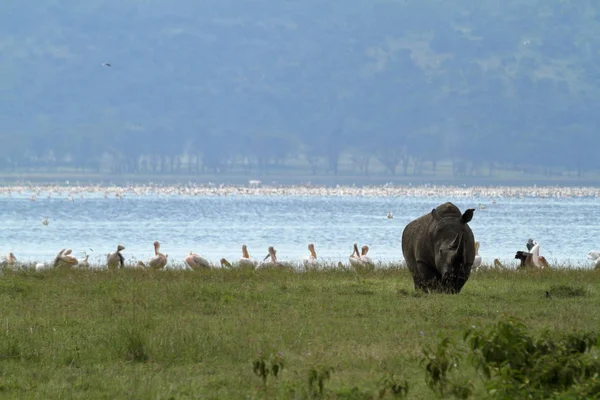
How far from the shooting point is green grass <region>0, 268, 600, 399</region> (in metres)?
10.3

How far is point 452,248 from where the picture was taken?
Result: 16422 mm

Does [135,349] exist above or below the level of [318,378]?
below

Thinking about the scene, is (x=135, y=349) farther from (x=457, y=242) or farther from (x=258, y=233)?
(x=258, y=233)

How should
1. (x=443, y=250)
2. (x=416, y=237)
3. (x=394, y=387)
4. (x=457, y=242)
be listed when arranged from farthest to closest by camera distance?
(x=416, y=237) < (x=443, y=250) < (x=457, y=242) < (x=394, y=387)

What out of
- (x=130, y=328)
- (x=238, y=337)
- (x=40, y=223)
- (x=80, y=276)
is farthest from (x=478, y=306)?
(x=40, y=223)

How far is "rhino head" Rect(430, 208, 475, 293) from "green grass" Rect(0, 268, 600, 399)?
34 cm

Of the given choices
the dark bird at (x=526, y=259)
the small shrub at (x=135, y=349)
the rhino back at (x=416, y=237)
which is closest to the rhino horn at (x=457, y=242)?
the rhino back at (x=416, y=237)

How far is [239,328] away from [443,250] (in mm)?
4374

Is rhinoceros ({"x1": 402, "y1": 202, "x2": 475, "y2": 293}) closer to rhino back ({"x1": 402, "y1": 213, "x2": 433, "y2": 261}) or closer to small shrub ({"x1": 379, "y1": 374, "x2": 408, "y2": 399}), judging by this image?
rhino back ({"x1": 402, "y1": 213, "x2": 433, "y2": 261})

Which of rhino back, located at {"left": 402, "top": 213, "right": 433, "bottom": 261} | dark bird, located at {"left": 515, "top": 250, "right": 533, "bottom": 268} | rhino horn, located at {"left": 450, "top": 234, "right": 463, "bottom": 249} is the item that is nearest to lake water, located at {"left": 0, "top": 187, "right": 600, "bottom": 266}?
dark bird, located at {"left": 515, "top": 250, "right": 533, "bottom": 268}

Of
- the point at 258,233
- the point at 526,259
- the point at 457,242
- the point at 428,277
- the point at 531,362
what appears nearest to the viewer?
the point at 531,362

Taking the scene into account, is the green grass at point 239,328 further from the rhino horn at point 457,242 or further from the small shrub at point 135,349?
the rhino horn at point 457,242

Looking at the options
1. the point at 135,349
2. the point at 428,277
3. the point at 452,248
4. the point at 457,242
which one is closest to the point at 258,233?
the point at 428,277

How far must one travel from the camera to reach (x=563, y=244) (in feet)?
171
